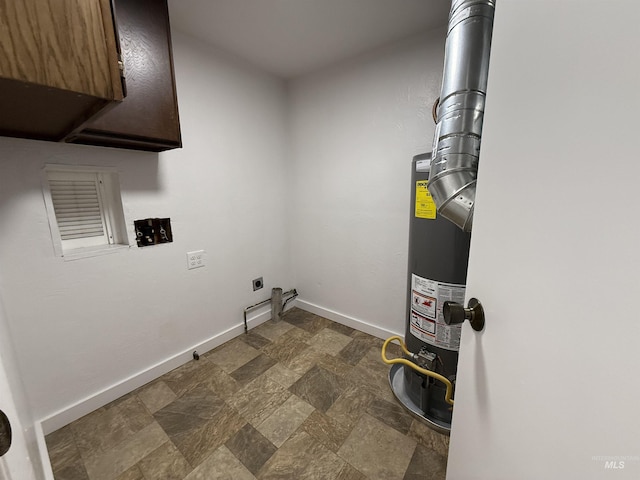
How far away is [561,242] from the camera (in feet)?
1.27

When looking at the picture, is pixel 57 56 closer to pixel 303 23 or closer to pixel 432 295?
pixel 303 23

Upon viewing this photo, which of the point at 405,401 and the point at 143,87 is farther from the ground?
the point at 143,87

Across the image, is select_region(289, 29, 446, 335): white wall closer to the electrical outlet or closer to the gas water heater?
the gas water heater

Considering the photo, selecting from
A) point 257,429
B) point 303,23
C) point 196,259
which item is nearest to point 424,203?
point 303,23

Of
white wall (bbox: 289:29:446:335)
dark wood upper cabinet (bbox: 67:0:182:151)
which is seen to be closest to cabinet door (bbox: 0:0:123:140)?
dark wood upper cabinet (bbox: 67:0:182:151)

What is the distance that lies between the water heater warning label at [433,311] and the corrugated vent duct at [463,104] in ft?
1.37

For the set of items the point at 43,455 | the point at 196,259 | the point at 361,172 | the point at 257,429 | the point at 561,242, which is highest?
the point at 361,172

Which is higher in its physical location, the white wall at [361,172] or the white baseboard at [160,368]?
the white wall at [361,172]

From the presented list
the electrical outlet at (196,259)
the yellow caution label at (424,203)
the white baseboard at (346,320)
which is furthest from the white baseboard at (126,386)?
the yellow caution label at (424,203)

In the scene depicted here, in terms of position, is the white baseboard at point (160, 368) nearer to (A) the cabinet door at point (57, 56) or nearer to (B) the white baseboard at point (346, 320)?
(B) the white baseboard at point (346, 320)

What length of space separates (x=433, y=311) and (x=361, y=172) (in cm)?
117

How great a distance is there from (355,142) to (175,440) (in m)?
2.15

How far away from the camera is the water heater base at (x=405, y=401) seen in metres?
1.21

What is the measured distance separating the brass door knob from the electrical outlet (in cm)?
164
